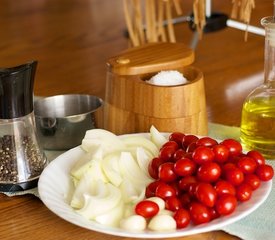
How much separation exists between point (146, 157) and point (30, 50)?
0.75 m

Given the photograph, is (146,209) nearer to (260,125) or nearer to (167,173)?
(167,173)

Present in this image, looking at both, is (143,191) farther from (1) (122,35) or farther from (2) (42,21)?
(2) (42,21)

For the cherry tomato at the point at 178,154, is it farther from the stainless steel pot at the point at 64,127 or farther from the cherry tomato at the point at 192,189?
the stainless steel pot at the point at 64,127

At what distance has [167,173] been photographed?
2.48 ft

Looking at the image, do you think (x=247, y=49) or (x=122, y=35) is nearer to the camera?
(x=247, y=49)

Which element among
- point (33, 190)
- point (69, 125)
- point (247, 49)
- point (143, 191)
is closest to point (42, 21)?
point (247, 49)

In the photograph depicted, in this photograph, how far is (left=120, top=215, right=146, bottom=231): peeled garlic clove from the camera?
70 cm

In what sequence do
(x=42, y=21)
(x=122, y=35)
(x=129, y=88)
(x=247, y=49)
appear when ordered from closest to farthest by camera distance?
(x=129, y=88), (x=247, y=49), (x=122, y=35), (x=42, y=21)

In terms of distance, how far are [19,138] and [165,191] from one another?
0.23 m

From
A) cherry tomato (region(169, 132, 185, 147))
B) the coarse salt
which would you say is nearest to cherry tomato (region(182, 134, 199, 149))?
cherry tomato (region(169, 132, 185, 147))

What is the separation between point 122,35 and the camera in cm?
159

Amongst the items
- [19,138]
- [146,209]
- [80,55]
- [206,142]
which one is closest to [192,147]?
[206,142]

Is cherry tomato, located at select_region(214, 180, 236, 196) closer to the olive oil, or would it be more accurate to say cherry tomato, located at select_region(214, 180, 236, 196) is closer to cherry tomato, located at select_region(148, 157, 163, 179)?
cherry tomato, located at select_region(148, 157, 163, 179)

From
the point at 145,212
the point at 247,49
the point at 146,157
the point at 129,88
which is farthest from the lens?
the point at 247,49
